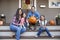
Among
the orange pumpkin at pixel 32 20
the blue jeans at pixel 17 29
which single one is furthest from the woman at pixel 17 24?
the orange pumpkin at pixel 32 20

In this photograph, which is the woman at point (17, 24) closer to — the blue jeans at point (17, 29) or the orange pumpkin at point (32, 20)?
the blue jeans at point (17, 29)

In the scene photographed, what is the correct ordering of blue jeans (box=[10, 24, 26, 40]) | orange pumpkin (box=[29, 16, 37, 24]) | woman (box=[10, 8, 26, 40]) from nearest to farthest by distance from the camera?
blue jeans (box=[10, 24, 26, 40]) → woman (box=[10, 8, 26, 40]) → orange pumpkin (box=[29, 16, 37, 24])

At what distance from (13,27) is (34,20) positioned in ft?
2.93

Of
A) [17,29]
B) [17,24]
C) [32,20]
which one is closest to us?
[17,29]

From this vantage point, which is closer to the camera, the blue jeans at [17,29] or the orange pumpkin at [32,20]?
the blue jeans at [17,29]

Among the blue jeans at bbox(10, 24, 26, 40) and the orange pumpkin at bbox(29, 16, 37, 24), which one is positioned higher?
the orange pumpkin at bbox(29, 16, 37, 24)

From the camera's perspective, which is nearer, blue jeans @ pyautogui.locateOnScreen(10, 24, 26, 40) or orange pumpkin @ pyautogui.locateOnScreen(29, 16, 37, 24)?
blue jeans @ pyautogui.locateOnScreen(10, 24, 26, 40)

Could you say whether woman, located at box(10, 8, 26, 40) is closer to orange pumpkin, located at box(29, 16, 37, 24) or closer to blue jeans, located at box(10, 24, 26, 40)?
blue jeans, located at box(10, 24, 26, 40)

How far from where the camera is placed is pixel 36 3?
11273mm

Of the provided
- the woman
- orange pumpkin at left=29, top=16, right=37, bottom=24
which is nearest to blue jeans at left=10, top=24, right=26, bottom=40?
the woman

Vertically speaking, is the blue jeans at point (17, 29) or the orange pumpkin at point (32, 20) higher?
the orange pumpkin at point (32, 20)

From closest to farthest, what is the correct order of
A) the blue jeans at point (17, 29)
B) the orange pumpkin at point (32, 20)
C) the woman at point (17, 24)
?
1. the blue jeans at point (17, 29)
2. the woman at point (17, 24)
3. the orange pumpkin at point (32, 20)

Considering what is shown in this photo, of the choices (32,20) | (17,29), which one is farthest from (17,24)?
(32,20)

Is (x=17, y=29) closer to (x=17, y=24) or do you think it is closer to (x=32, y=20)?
(x=17, y=24)
